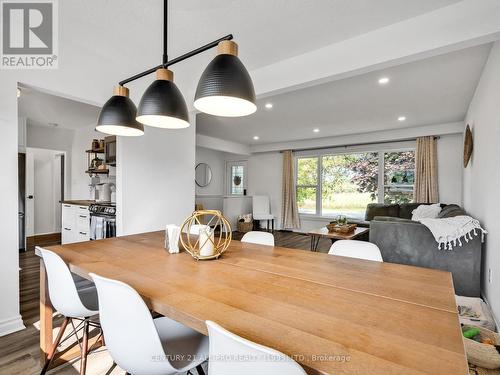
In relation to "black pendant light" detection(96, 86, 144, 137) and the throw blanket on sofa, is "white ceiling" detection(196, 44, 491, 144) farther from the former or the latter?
"black pendant light" detection(96, 86, 144, 137)

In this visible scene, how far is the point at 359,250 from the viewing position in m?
1.69

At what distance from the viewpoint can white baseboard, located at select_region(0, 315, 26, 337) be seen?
2.07m

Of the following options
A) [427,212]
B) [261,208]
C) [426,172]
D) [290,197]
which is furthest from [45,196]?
[426,172]

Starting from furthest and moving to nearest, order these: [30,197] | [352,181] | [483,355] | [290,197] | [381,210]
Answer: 1. [290,197]
2. [352,181]
3. [381,210]
4. [30,197]
5. [483,355]

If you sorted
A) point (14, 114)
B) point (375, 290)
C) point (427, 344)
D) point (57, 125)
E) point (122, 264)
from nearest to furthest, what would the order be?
point (427, 344)
point (375, 290)
point (122, 264)
point (14, 114)
point (57, 125)

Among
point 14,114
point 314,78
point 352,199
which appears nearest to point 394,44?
point 314,78

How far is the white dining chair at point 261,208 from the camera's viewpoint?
23.2ft

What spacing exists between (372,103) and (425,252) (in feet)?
7.45

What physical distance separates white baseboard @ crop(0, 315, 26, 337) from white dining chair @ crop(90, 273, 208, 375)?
5.91ft

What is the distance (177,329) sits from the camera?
1.25m

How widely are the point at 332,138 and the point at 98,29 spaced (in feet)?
17.6

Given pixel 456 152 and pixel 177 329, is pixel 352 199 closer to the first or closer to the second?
pixel 456 152

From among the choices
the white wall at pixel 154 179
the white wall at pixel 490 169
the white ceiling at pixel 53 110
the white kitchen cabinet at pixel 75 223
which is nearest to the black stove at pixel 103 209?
the white kitchen cabinet at pixel 75 223

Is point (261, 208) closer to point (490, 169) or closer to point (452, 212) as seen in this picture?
point (452, 212)
